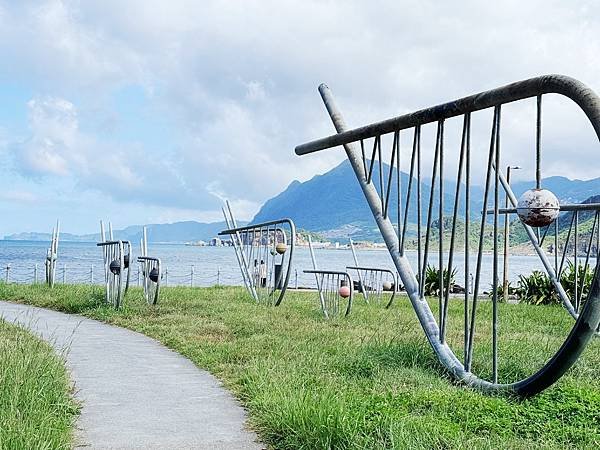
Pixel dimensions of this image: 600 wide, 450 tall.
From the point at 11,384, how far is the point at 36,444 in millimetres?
1117

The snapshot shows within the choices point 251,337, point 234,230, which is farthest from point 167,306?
point 251,337

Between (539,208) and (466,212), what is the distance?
0.91 metres

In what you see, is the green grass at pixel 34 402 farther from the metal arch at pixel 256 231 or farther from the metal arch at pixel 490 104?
the metal arch at pixel 256 231

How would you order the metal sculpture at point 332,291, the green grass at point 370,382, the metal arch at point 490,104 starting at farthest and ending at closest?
the metal sculpture at point 332,291
the metal arch at point 490,104
the green grass at point 370,382

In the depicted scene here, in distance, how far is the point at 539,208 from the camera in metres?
4.10

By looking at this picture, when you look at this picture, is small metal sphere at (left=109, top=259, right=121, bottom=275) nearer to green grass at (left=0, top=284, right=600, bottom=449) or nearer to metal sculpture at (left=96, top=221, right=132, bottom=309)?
metal sculpture at (left=96, top=221, right=132, bottom=309)

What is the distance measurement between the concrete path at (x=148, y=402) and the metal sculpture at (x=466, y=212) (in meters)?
1.73

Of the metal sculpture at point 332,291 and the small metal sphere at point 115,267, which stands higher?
the small metal sphere at point 115,267

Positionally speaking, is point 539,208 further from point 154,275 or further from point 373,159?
point 154,275

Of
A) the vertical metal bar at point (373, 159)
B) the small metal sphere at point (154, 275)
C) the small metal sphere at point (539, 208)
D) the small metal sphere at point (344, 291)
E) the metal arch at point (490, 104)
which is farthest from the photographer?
the small metal sphere at point (154, 275)

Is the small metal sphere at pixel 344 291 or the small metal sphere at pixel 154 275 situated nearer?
the small metal sphere at pixel 344 291

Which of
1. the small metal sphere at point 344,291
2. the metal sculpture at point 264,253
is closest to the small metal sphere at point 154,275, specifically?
the metal sculpture at point 264,253

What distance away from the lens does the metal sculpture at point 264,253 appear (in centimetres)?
1216

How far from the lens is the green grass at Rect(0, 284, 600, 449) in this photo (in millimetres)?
A: 3688
